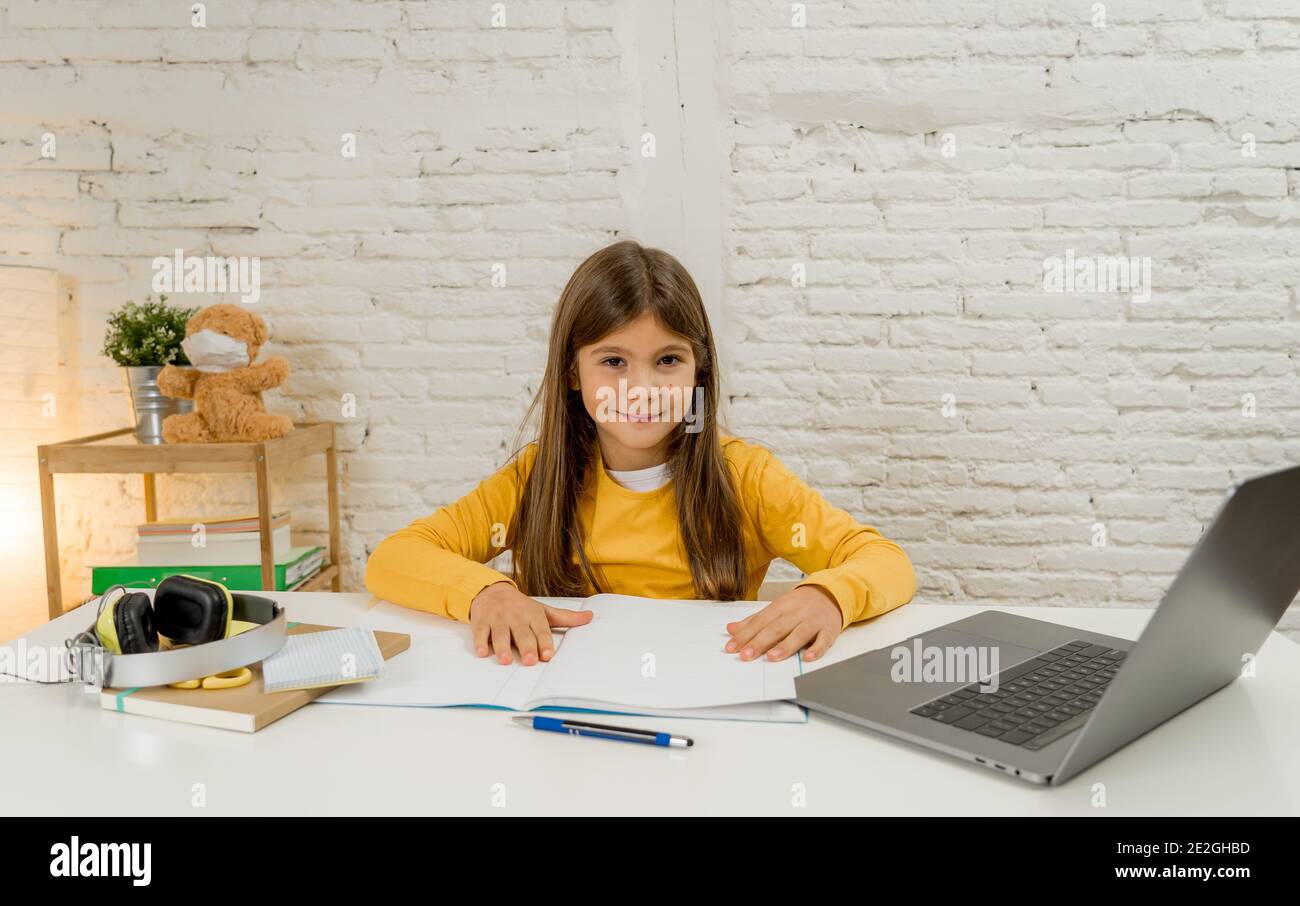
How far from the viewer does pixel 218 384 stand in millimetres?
2074

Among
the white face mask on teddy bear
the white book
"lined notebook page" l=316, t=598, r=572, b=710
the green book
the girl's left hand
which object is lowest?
the green book

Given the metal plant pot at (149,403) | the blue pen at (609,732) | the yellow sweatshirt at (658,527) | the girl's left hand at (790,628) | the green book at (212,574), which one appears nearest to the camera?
the blue pen at (609,732)

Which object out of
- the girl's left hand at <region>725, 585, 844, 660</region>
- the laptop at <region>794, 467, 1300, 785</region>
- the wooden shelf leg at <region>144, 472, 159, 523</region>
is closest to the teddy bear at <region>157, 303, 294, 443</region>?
the wooden shelf leg at <region>144, 472, 159, 523</region>

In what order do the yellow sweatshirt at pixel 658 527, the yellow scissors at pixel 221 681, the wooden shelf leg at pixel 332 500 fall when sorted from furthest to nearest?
the wooden shelf leg at pixel 332 500 < the yellow sweatshirt at pixel 658 527 < the yellow scissors at pixel 221 681

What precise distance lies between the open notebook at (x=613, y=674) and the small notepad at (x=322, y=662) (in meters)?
0.02

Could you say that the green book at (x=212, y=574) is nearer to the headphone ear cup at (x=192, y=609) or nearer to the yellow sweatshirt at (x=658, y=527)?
the yellow sweatshirt at (x=658, y=527)

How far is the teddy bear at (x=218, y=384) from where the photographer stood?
206cm

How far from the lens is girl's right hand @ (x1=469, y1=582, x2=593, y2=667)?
1.05 meters

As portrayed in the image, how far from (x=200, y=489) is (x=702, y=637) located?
1715 mm

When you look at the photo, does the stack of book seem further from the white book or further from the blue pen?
the blue pen

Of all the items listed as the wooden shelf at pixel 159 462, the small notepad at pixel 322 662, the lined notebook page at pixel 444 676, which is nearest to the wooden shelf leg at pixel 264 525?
the wooden shelf at pixel 159 462

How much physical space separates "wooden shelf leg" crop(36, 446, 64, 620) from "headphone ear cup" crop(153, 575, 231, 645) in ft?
4.28

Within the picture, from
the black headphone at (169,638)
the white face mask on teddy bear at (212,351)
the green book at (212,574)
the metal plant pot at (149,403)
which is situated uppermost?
the white face mask on teddy bear at (212,351)
